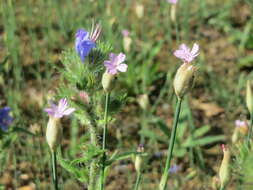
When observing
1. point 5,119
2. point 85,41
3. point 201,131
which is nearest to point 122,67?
point 85,41

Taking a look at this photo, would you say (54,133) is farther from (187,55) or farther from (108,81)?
(187,55)

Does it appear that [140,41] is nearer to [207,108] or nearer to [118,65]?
[207,108]

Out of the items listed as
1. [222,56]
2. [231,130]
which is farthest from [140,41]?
[231,130]

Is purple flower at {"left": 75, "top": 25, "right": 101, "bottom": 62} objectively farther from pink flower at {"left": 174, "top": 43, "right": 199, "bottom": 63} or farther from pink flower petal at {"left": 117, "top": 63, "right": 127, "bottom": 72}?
pink flower at {"left": 174, "top": 43, "right": 199, "bottom": 63}

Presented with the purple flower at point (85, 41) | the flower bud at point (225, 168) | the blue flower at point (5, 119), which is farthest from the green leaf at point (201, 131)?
the purple flower at point (85, 41)

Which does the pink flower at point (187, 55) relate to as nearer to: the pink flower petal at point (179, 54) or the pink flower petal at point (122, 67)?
the pink flower petal at point (179, 54)

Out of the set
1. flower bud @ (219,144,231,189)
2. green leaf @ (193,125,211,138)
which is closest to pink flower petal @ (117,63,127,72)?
flower bud @ (219,144,231,189)
